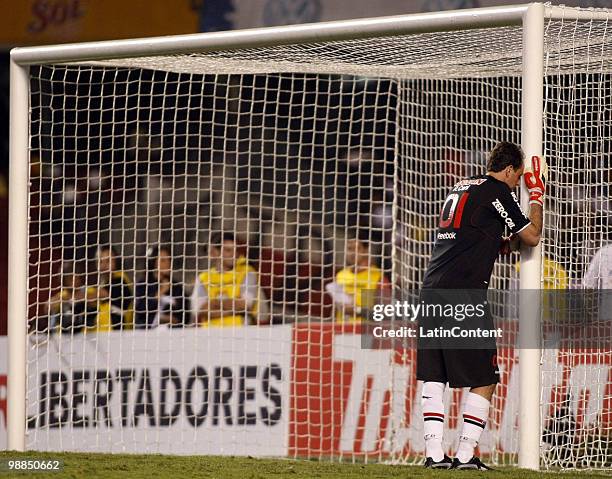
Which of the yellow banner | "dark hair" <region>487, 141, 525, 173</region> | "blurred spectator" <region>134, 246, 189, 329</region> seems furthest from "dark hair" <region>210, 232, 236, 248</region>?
"dark hair" <region>487, 141, 525, 173</region>

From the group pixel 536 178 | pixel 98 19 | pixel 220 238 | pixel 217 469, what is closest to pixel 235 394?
pixel 220 238

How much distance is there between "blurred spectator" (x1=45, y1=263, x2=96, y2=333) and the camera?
28.5 ft

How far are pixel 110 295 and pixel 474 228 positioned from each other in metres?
3.57

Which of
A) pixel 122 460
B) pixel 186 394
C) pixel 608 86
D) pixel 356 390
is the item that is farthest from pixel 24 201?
pixel 608 86

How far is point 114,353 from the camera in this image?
8.72 meters

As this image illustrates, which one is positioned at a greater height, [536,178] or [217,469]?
[536,178]

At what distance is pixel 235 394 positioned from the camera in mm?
8922

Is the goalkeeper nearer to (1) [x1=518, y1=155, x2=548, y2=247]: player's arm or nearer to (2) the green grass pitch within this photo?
(1) [x1=518, y1=155, x2=548, y2=247]: player's arm

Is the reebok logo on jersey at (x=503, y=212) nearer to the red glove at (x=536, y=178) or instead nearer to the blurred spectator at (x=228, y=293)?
the red glove at (x=536, y=178)

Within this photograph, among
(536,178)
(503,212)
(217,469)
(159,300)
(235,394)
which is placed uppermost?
(536,178)

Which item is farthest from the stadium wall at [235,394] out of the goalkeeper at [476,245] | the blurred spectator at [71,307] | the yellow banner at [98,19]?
the yellow banner at [98,19]

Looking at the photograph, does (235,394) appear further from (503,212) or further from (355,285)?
(503,212)

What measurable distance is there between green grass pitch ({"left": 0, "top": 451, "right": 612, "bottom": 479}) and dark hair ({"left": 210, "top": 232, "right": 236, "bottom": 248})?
10.1ft

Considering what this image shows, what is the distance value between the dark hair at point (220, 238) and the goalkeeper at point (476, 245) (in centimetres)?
349
